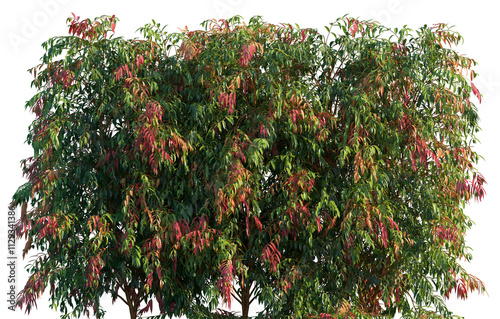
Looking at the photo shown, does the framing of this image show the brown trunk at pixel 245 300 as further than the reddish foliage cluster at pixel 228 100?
Yes

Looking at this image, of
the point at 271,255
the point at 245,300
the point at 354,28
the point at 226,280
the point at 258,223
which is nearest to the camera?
the point at 226,280

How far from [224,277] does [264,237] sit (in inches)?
30.0

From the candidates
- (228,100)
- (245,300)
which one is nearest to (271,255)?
(245,300)

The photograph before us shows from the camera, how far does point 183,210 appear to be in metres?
8.02

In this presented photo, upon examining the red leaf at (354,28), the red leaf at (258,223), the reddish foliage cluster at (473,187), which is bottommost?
the red leaf at (258,223)

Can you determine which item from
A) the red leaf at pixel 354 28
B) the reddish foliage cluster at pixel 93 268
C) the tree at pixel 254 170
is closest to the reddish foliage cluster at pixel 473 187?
A: the tree at pixel 254 170

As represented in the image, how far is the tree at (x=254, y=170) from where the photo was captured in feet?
26.0

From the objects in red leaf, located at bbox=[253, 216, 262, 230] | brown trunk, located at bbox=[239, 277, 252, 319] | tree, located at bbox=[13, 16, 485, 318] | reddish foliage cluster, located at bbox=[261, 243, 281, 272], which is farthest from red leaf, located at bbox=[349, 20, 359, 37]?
brown trunk, located at bbox=[239, 277, 252, 319]

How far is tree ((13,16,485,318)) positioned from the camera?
26.0ft

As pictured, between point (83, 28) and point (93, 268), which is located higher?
point (83, 28)

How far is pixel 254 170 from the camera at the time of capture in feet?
26.4

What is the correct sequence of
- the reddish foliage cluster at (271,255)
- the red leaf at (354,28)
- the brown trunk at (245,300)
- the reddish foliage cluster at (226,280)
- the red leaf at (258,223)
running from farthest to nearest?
the brown trunk at (245,300) < the red leaf at (354,28) < the red leaf at (258,223) < the reddish foliage cluster at (271,255) < the reddish foliage cluster at (226,280)

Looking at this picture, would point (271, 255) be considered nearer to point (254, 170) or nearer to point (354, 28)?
point (254, 170)

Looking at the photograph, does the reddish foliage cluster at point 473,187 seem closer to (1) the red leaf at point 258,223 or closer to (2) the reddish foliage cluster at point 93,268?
(1) the red leaf at point 258,223
